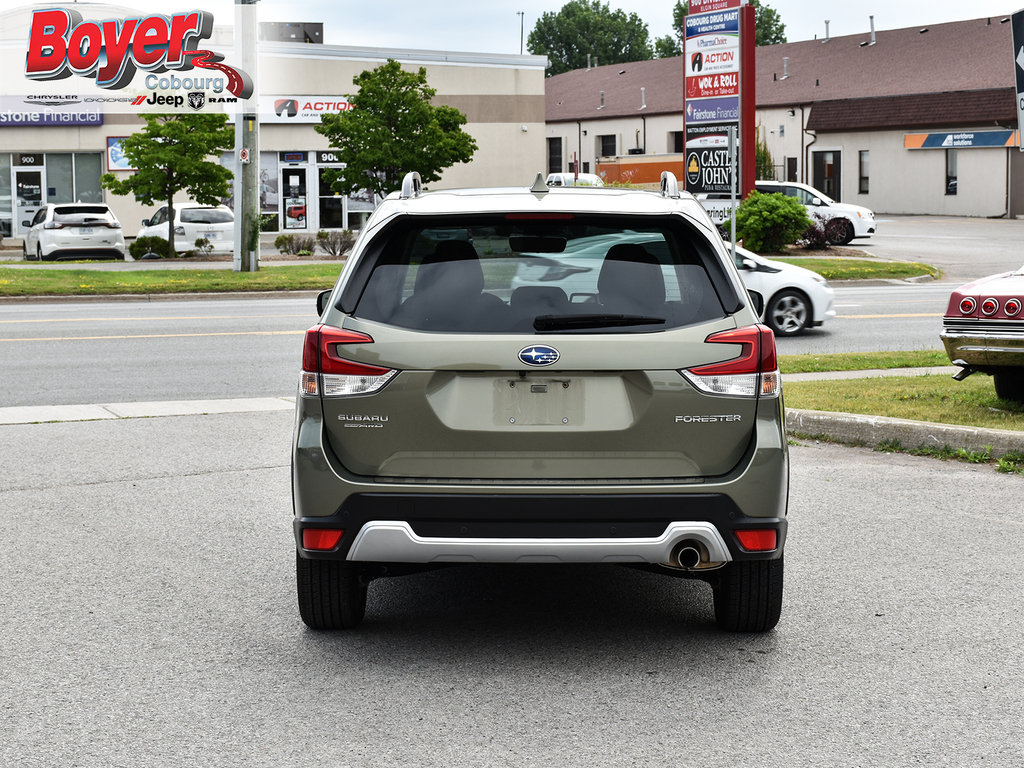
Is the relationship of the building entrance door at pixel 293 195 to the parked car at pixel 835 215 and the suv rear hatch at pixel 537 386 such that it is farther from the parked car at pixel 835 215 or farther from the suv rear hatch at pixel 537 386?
the suv rear hatch at pixel 537 386

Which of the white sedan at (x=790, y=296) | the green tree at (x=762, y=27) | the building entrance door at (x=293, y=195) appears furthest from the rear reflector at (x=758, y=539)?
the green tree at (x=762, y=27)

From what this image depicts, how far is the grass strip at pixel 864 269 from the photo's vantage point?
29.2 metres

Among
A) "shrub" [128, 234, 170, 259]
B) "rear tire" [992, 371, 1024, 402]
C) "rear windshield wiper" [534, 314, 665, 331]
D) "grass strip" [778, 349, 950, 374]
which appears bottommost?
"grass strip" [778, 349, 950, 374]

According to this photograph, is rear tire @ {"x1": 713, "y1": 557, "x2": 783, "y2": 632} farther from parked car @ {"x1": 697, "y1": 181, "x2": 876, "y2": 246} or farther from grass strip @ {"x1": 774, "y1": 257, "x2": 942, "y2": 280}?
parked car @ {"x1": 697, "y1": 181, "x2": 876, "y2": 246}

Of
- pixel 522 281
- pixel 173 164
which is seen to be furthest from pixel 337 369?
pixel 173 164

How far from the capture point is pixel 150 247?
3456 cm

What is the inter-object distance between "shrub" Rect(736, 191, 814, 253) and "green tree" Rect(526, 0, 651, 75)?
320 ft

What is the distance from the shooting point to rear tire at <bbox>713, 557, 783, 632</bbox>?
5258mm

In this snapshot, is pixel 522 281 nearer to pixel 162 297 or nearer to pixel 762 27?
pixel 162 297

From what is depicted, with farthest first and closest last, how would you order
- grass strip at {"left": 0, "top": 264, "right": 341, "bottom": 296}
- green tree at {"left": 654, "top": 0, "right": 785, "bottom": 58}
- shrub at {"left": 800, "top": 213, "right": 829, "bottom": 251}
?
green tree at {"left": 654, "top": 0, "right": 785, "bottom": 58}, shrub at {"left": 800, "top": 213, "right": 829, "bottom": 251}, grass strip at {"left": 0, "top": 264, "right": 341, "bottom": 296}

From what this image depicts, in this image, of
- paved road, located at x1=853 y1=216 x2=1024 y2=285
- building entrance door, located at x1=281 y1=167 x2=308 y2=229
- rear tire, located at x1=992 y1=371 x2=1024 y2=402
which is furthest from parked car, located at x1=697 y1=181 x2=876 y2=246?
rear tire, located at x1=992 y1=371 x2=1024 y2=402

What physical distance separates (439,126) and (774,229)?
9837mm

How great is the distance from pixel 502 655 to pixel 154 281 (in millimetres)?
22544

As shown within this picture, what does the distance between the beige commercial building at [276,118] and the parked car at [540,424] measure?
38.0 meters
